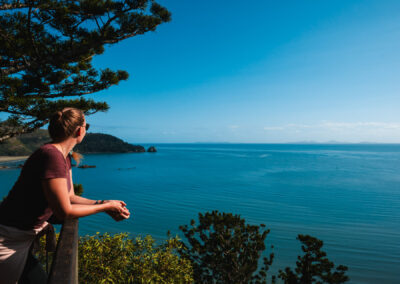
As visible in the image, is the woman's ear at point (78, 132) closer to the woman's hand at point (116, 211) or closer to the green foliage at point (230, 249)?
the woman's hand at point (116, 211)

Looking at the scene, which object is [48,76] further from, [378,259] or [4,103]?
[378,259]

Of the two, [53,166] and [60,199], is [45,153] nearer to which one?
[53,166]

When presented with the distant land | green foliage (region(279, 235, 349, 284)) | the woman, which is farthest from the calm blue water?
the distant land

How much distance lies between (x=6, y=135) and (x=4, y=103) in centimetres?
104

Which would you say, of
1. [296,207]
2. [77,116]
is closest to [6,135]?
[77,116]

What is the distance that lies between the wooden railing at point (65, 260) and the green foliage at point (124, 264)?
2569 millimetres

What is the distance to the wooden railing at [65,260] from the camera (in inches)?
39.6

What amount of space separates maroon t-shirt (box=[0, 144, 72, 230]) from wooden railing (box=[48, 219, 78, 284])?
202 mm

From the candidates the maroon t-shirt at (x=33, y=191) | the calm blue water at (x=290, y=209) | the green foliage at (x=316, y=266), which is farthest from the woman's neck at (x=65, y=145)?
the calm blue water at (x=290, y=209)

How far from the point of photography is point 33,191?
4.12 ft

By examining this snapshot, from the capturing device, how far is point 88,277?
11.1 feet

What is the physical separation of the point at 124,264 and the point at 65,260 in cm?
289

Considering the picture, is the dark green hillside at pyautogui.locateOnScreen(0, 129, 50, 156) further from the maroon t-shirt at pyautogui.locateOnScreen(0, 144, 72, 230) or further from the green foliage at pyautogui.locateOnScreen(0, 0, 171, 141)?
the maroon t-shirt at pyautogui.locateOnScreen(0, 144, 72, 230)

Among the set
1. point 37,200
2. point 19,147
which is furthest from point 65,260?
point 19,147
